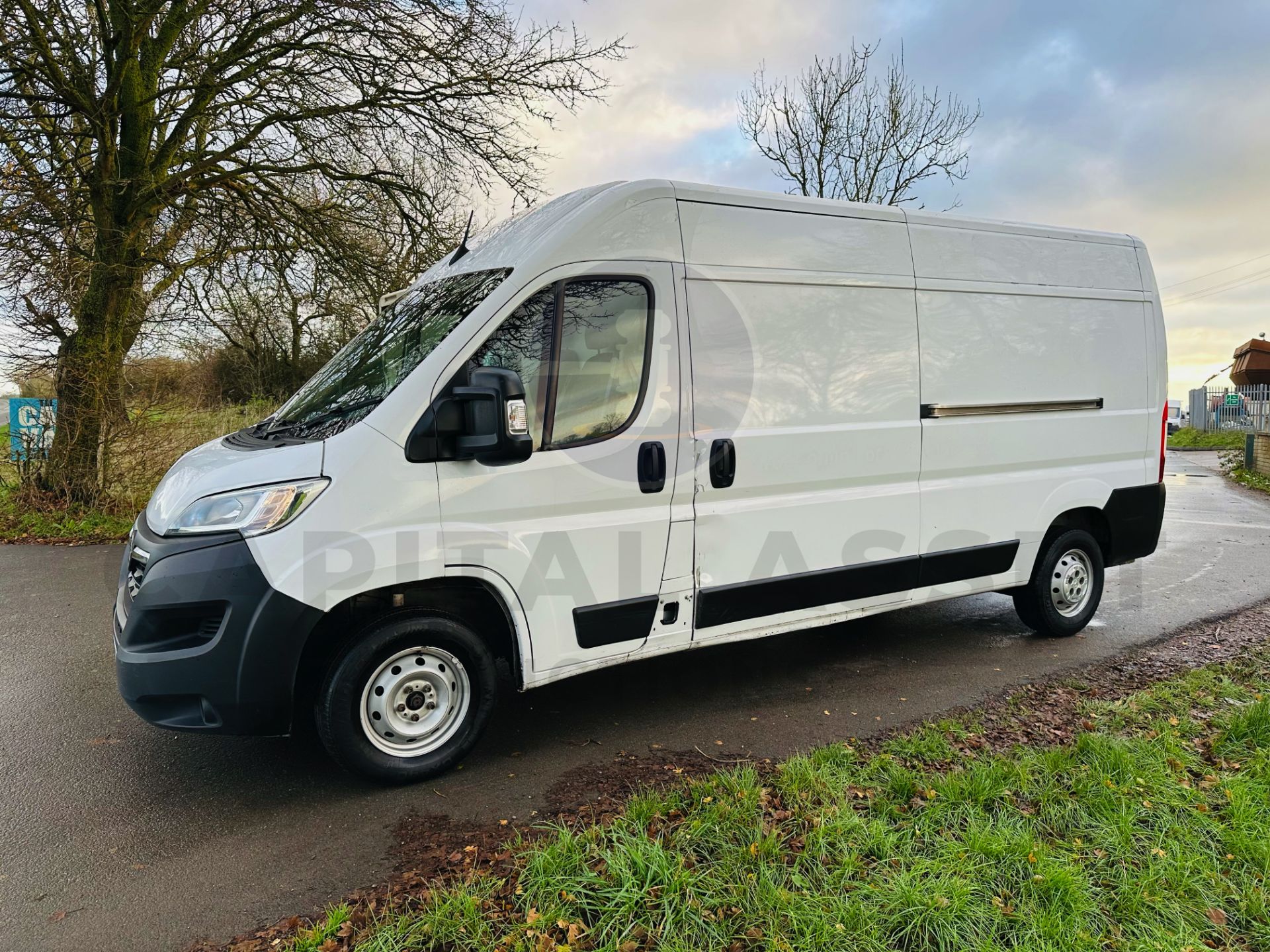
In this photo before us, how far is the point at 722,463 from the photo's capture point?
13.5 feet

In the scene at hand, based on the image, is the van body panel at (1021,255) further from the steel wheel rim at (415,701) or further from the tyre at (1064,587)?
the steel wheel rim at (415,701)

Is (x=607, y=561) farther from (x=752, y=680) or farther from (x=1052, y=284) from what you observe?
(x=1052, y=284)

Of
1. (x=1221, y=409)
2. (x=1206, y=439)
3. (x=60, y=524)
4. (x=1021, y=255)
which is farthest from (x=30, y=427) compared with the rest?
(x=1221, y=409)

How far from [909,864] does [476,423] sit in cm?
225

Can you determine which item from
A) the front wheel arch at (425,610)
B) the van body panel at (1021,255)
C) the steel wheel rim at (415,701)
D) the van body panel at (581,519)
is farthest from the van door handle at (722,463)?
the van body panel at (1021,255)

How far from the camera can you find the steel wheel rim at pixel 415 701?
352cm

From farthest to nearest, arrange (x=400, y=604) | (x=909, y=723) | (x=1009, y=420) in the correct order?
(x=1009, y=420)
(x=909, y=723)
(x=400, y=604)

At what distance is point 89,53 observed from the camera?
32.3 feet

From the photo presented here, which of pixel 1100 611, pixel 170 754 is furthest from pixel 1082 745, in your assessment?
pixel 170 754

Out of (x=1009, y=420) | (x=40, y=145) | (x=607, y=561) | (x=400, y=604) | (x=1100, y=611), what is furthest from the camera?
(x=40, y=145)

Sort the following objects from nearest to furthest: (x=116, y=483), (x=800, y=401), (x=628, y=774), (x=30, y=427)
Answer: (x=628, y=774) < (x=800, y=401) < (x=30, y=427) < (x=116, y=483)

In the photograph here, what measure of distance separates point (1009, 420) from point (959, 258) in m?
1.05

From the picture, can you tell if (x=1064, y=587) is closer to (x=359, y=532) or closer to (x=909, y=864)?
(x=909, y=864)

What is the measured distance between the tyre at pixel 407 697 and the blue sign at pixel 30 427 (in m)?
9.08
